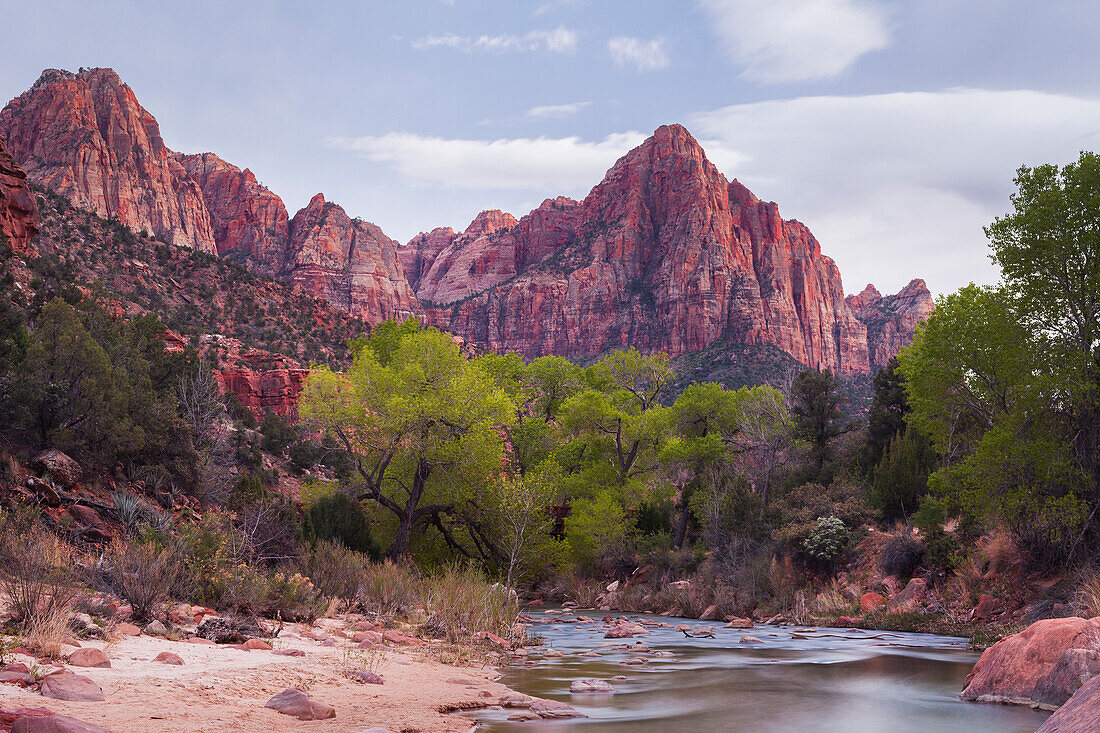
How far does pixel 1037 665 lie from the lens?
31.7 ft

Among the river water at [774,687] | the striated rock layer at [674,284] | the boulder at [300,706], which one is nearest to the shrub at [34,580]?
the boulder at [300,706]

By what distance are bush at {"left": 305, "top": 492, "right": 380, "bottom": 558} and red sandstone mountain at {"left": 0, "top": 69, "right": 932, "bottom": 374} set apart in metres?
94.7

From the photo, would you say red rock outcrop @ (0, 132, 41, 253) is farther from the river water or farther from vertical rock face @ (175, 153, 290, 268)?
vertical rock face @ (175, 153, 290, 268)

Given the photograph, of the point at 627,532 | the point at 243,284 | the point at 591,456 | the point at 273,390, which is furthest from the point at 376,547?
the point at 243,284

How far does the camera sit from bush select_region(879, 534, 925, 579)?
23547 mm

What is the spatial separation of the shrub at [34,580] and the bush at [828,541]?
22.8 metres

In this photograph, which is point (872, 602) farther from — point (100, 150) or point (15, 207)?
point (100, 150)

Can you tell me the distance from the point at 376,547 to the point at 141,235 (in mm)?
46473

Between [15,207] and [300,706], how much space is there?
3436 centimetres

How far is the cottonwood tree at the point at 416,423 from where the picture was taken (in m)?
24.8

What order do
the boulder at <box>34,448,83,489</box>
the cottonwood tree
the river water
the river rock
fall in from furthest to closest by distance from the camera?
the cottonwood tree < the boulder at <box>34,448,83,489</box> < the river rock < the river water

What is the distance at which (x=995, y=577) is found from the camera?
20172 millimetres

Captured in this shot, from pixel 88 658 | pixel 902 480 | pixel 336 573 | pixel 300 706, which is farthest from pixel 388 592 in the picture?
pixel 902 480

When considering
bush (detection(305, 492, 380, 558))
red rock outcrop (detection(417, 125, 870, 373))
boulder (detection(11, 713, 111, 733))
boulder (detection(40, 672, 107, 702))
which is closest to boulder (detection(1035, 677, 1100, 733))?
boulder (detection(11, 713, 111, 733))
